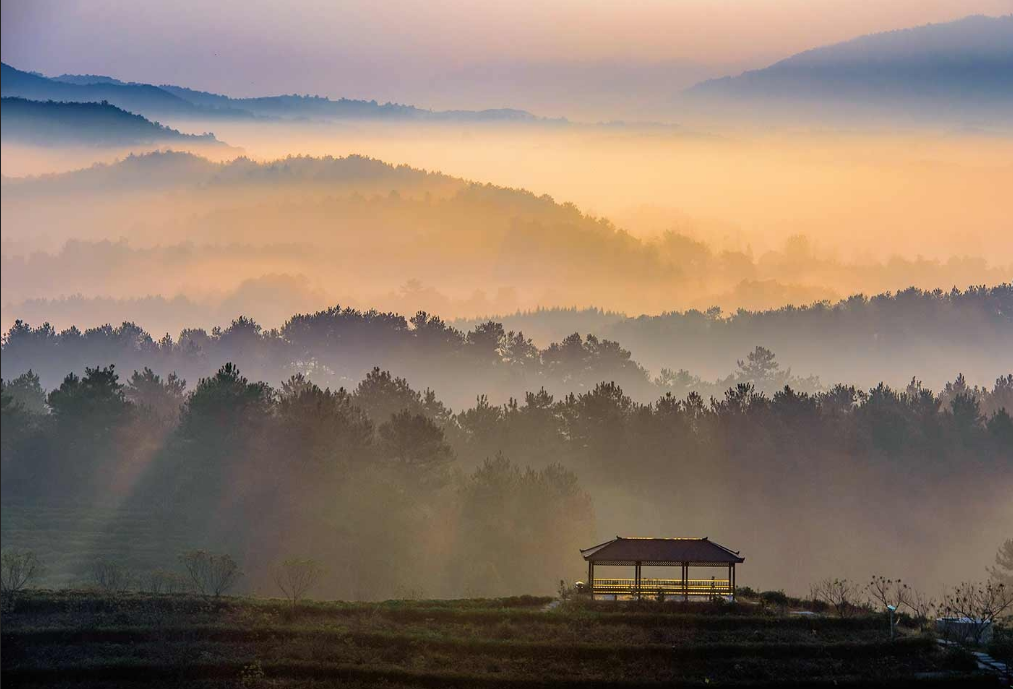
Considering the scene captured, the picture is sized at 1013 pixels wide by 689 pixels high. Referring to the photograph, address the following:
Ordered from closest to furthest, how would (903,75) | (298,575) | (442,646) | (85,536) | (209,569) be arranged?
(442,646) → (298,575) → (209,569) → (85,536) → (903,75)

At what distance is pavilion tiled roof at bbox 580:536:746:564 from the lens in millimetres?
37312

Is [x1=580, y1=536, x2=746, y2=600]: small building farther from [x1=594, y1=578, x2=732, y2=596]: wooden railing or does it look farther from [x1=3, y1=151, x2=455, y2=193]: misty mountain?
[x1=3, y1=151, x2=455, y2=193]: misty mountain

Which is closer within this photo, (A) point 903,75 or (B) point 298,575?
(B) point 298,575

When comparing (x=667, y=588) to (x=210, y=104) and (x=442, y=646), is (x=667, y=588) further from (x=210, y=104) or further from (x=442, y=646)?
(x=210, y=104)

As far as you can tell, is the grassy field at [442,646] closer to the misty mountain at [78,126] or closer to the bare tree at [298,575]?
the bare tree at [298,575]

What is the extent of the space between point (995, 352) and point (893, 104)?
3323 cm

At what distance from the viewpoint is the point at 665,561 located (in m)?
37.4

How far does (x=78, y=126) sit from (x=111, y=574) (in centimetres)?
4874

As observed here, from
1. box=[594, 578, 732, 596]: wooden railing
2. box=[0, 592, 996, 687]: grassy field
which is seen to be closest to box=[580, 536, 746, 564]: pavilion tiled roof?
box=[594, 578, 732, 596]: wooden railing

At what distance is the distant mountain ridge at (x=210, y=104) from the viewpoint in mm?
74250

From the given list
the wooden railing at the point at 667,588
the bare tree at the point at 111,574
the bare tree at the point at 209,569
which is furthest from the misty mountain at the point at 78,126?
the wooden railing at the point at 667,588

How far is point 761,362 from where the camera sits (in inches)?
4417

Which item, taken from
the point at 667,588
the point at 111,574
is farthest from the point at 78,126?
the point at 667,588

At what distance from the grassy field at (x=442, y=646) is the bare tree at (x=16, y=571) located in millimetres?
1293
